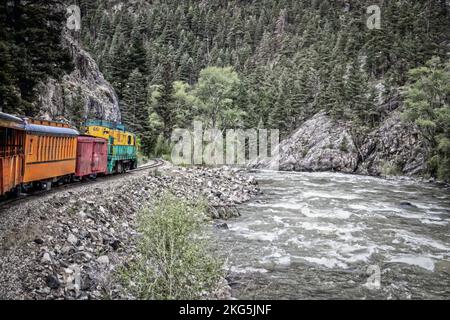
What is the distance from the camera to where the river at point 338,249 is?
11858mm

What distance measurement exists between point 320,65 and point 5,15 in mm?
78446

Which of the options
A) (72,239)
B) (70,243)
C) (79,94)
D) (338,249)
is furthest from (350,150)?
(70,243)

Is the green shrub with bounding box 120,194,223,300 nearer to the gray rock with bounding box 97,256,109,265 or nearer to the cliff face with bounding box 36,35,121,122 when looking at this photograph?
the gray rock with bounding box 97,256,109,265

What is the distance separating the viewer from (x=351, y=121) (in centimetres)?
6269

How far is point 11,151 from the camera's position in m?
12.1

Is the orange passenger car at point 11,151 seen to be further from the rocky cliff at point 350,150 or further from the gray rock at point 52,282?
the rocky cliff at point 350,150

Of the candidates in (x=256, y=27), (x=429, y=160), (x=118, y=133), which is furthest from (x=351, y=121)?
A: (x=256, y=27)

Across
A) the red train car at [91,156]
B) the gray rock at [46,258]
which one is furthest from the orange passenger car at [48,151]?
the gray rock at [46,258]

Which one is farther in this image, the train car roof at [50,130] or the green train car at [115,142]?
the green train car at [115,142]

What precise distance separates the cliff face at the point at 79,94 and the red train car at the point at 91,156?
40.0 feet

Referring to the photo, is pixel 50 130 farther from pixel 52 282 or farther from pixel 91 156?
pixel 52 282

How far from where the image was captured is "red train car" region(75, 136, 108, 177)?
20.0m

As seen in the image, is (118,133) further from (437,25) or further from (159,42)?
(159,42)

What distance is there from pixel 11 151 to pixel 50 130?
12.6 feet
